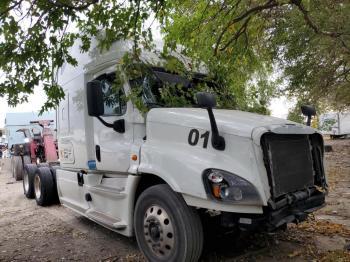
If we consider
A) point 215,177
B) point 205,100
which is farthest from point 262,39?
point 215,177

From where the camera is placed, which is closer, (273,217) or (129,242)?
(273,217)

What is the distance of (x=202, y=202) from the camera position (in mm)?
3793

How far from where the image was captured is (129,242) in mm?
5652

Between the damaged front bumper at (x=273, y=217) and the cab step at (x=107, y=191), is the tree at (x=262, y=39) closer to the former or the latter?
the damaged front bumper at (x=273, y=217)

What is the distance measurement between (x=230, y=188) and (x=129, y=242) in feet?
8.44

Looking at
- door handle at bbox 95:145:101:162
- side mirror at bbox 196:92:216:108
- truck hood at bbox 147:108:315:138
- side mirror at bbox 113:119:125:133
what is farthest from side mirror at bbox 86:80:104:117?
side mirror at bbox 196:92:216:108

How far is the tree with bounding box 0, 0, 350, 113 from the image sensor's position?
461 cm

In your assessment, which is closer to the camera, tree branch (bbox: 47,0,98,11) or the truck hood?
the truck hood

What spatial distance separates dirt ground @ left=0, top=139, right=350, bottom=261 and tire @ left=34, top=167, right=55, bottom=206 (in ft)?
2.57

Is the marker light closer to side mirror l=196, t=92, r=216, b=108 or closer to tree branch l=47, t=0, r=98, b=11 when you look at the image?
side mirror l=196, t=92, r=216, b=108

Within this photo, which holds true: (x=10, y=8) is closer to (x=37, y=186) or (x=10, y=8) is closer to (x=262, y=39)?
(x=37, y=186)

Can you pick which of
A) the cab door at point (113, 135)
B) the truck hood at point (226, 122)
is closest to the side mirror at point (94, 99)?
the cab door at point (113, 135)

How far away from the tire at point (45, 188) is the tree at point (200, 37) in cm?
403

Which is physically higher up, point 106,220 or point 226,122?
point 226,122
